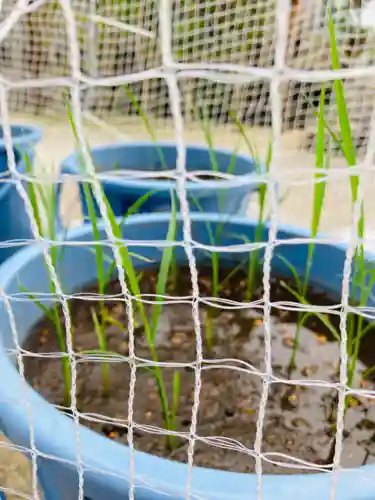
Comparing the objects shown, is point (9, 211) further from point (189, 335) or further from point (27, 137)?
point (189, 335)

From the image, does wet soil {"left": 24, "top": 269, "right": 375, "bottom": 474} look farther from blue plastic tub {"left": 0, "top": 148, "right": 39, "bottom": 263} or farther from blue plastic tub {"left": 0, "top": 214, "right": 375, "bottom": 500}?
blue plastic tub {"left": 0, "top": 148, "right": 39, "bottom": 263}

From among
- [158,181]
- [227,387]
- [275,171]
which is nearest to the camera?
[275,171]

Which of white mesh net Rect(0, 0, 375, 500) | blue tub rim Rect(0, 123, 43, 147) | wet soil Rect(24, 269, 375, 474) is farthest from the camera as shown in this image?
blue tub rim Rect(0, 123, 43, 147)

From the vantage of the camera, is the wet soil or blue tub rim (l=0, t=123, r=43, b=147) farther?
blue tub rim (l=0, t=123, r=43, b=147)

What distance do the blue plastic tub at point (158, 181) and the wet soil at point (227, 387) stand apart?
192 mm

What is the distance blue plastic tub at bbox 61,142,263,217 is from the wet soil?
192 millimetres

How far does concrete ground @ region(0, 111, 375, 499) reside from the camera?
719 mm

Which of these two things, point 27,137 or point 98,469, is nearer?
point 98,469

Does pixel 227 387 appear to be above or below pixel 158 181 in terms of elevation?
below

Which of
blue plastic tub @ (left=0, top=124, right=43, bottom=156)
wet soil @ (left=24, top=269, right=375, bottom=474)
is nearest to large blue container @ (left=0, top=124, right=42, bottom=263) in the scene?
blue plastic tub @ (left=0, top=124, right=43, bottom=156)

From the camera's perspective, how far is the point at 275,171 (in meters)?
0.35

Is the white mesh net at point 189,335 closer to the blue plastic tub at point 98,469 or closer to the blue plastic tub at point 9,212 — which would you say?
the blue plastic tub at point 98,469

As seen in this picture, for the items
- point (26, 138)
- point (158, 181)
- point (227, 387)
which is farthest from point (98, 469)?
point (26, 138)

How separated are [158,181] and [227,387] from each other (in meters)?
0.51
